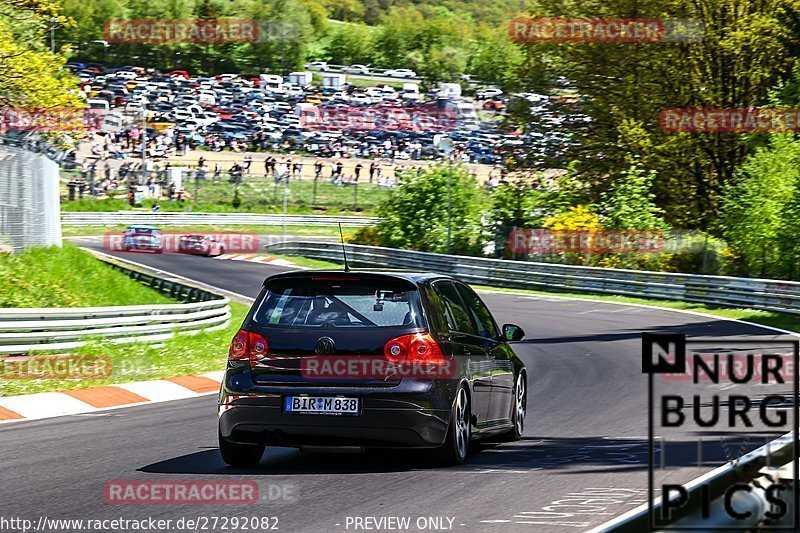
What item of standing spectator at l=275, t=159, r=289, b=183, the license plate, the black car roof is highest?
standing spectator at l=275, t=159, r=289, b=183

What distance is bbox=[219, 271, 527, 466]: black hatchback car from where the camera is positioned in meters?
8.84

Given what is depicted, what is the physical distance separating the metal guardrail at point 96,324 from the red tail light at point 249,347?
8270mm

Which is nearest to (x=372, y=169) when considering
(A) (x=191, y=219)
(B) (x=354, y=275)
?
(A) (x=191, y=219)

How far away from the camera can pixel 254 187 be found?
255 ft

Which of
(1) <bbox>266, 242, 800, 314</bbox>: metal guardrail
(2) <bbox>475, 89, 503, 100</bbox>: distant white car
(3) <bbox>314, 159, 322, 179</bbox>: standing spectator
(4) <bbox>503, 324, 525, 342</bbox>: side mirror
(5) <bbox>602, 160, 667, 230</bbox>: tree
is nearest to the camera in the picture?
(4) <bbox>503, 324, 525, 342</bbox>: side mirror

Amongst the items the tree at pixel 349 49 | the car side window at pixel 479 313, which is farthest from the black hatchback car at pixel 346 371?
the tree at pixel 349 49

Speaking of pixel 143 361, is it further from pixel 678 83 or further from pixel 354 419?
pixel 678 83

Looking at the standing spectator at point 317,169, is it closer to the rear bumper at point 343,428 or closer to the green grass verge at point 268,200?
the green grass verge at point 268,200

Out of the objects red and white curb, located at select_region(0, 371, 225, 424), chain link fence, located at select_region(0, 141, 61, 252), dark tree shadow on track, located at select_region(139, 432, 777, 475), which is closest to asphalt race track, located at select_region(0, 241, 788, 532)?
dark tree shadow on track, located at select_region(139, 432, 777, 475)

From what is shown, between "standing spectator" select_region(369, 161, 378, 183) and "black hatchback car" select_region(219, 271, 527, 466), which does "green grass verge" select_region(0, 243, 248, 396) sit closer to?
"black hatchback car" select_region(219, 271, 527, 466)

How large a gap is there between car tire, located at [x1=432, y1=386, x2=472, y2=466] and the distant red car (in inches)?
1884

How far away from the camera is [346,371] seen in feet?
29.1

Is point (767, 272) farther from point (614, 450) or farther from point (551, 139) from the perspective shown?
point (614, 450)

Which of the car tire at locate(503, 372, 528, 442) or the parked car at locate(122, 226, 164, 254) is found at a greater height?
the car tire at locate(503, 372, 528, 442)
